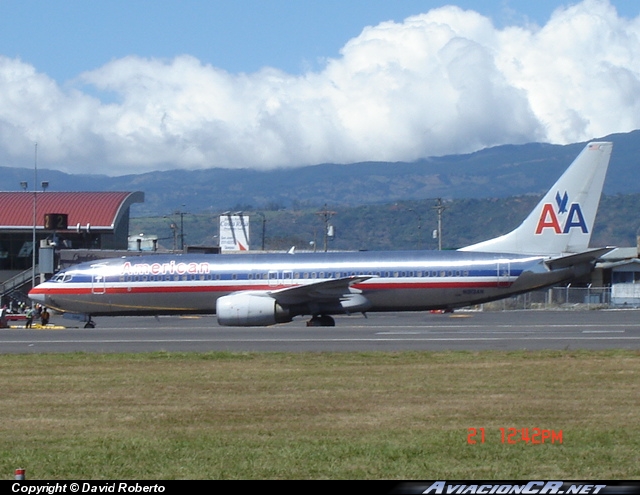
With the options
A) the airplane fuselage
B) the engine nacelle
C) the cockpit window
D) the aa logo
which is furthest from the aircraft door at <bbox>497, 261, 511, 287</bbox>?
the cockpit window

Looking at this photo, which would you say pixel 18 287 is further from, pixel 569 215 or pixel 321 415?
pixel 321 415

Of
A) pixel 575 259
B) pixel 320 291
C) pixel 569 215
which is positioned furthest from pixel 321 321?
pixel 569 215

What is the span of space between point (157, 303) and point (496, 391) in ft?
79.1

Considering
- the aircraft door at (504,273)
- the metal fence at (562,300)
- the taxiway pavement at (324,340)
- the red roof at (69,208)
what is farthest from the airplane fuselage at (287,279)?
the red roof at (69,208)

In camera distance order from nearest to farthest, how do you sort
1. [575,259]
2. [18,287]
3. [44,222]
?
[575,259], [18,287], [44,222]

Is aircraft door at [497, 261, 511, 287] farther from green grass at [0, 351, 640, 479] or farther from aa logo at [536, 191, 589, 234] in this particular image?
green grass at [0, 351, 640, 479]

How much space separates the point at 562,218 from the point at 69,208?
48888 mm

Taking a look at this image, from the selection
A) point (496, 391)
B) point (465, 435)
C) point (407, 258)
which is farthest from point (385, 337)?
point (465, 435)

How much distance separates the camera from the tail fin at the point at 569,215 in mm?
35688

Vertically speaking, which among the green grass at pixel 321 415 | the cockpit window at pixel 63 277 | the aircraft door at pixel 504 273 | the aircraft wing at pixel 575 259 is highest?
the aircraft wing at pixel 575 259

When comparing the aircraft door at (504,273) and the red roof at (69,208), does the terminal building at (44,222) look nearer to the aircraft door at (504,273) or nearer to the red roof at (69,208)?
the red roof at (69,208)

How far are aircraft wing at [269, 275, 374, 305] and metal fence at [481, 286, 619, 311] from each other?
24.2 meters

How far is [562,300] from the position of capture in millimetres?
61719

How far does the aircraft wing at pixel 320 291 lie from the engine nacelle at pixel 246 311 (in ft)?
2.48
